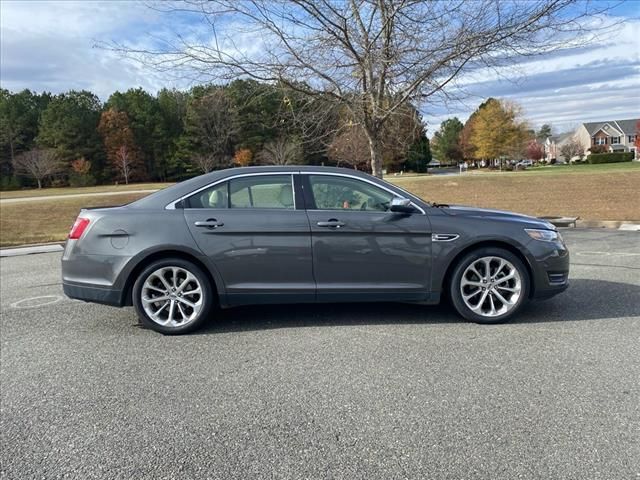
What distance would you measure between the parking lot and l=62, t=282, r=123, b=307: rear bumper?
0.36m

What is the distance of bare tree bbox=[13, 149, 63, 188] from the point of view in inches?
1969

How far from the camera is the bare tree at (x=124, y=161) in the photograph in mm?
54656

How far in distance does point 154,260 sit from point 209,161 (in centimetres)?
5018

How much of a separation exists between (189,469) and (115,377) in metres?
1.48

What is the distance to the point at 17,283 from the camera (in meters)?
7.46

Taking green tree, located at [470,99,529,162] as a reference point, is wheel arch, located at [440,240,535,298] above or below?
below

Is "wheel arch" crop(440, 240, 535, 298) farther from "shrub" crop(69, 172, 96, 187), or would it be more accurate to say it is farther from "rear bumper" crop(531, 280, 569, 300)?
"shrub" crop(69, 172, 96, 187)

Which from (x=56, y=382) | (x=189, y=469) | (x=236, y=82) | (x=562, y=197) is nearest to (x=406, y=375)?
(x=189, y=469)

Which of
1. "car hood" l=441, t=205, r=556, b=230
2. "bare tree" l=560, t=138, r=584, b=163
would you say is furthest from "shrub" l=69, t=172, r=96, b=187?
"bare tree" l=560, t=138, r=584, b=163

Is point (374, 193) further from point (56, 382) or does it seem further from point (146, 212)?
point (56, 382)

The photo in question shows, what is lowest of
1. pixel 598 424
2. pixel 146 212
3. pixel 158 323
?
pixel 598 424

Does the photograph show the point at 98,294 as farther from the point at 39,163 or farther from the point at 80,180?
the point at 80,180

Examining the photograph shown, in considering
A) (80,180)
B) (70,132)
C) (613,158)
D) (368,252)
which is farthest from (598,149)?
(368,252)

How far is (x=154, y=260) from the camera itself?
4.52 meters
